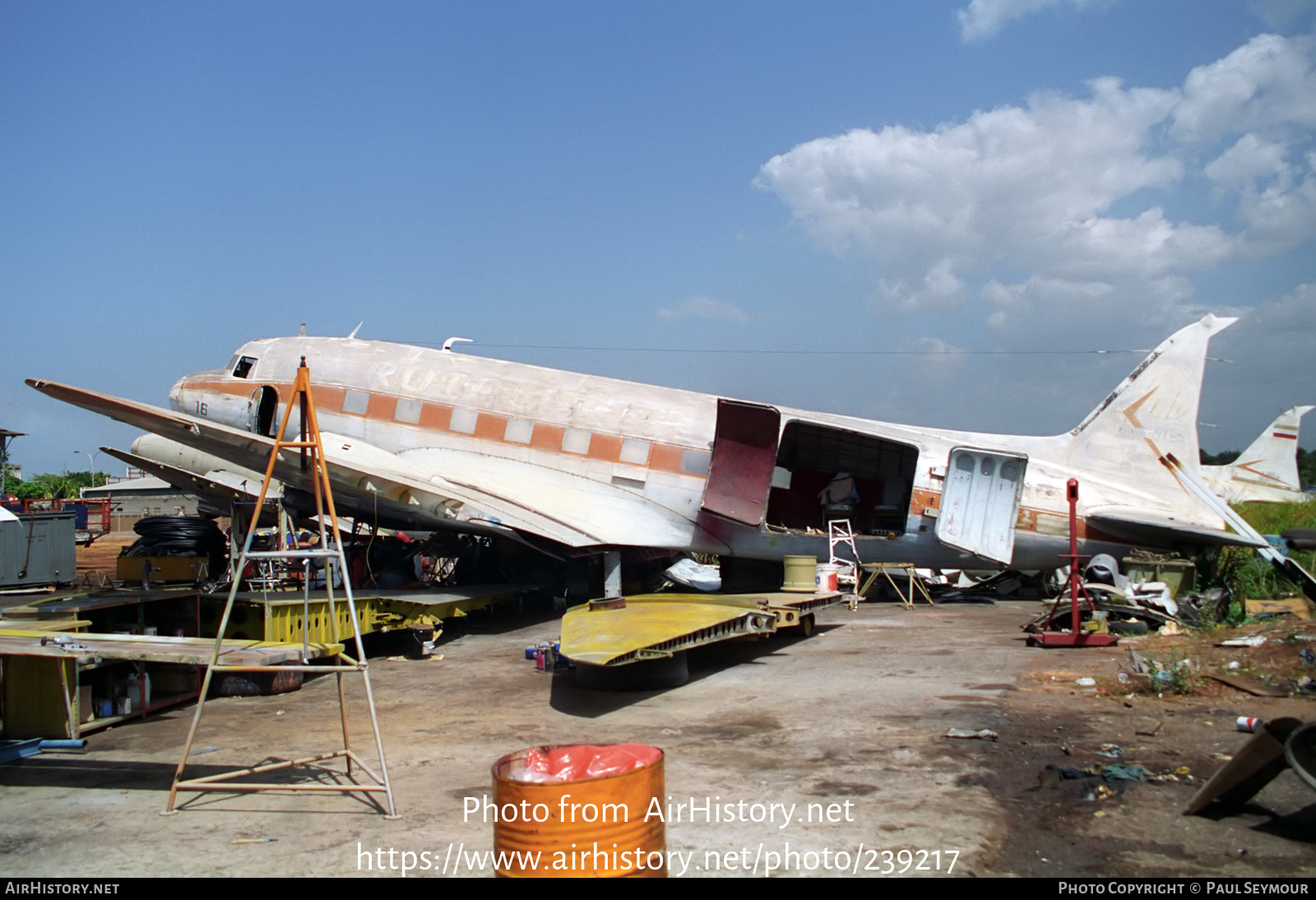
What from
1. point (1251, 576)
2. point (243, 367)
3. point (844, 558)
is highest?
point (243, 367)

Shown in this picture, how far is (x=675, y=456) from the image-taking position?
17.2 metres

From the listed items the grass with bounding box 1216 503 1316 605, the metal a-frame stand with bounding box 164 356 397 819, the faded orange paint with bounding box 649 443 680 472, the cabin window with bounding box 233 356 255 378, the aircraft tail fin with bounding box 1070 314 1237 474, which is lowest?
the metal a-frame stand with bounding box 164 356 397 819

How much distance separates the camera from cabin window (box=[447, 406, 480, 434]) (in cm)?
1766

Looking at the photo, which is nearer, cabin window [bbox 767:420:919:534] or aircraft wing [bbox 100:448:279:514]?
aircraft wing [bbox 100:448:279:514]

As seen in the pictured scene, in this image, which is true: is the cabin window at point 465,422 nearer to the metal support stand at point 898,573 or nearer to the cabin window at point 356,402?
the cabin window at point 356,402

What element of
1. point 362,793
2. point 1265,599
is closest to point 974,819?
point 362,793

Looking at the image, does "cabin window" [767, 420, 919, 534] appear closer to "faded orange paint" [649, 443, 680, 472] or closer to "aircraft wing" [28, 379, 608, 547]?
"faded orange paint" [649, 443, 680, 472]

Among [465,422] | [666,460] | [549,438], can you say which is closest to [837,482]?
[666,460]

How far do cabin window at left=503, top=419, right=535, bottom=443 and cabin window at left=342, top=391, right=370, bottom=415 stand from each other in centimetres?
297

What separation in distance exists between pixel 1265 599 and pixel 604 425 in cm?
1178

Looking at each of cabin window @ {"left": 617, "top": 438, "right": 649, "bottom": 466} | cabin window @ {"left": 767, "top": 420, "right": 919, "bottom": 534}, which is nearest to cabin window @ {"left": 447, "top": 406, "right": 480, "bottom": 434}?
cabin window @ {"left": 617, "top": 438, "right": 649, "bottom": 466}

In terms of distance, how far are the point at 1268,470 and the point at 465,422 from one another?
30.0 m

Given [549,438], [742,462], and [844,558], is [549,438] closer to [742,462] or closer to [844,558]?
[742,462]

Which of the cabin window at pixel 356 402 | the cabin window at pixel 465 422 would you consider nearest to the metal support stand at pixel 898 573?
the cabin window at pixel 465 422
